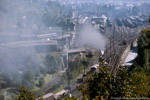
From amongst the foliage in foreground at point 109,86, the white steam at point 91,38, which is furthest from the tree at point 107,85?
the white steam at point 91,38

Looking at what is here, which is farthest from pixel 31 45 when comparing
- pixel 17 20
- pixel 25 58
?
pixel 17 20

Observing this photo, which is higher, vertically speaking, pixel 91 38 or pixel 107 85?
pixel 107 85

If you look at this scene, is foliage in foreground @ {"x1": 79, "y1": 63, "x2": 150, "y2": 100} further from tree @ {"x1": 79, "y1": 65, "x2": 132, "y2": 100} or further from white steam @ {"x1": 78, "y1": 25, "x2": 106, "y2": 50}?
white steam @ {"x1": 78, "y1": 25, "x2": 106, "y2": 50}

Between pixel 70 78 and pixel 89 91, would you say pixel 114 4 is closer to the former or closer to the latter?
pixel 70 78

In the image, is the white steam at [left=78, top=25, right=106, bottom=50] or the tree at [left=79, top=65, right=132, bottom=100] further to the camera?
the white steam at [left=78, top=25, right=106, bottom=50]

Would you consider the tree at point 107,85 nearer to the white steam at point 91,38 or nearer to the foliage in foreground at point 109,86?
the foliage in foreground at point 109,86

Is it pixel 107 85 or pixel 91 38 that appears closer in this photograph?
pixel 107 85

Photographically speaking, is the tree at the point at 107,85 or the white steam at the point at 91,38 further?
the white steam at the point at 91,38

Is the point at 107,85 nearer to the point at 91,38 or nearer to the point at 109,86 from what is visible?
the point at 109,86

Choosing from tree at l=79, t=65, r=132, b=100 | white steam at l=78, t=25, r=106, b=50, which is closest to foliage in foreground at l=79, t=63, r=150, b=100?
tree at l=79, t=65, r=132, b=100

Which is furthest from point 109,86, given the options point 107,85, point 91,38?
point 91,38

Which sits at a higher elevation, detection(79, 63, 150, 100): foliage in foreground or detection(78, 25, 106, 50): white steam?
detection(79, 63, 150, 100): foliage in foreground
